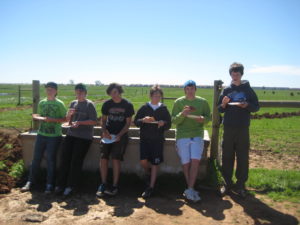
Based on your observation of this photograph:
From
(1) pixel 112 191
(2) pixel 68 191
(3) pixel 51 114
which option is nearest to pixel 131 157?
(1) pixel 112 191

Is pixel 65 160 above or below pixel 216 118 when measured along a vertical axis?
below

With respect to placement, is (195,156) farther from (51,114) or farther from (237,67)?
(51,114)

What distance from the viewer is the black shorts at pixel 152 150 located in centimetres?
466

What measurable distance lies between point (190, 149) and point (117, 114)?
4.36 ft

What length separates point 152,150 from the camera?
15.4ft

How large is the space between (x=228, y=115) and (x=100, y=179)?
2.47m

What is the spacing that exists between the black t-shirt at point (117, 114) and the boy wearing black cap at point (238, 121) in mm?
1544

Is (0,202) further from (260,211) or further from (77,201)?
(260,211)

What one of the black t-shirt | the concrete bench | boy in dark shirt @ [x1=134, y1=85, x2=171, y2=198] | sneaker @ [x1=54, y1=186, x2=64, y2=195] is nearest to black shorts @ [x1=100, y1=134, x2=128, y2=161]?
the black t-shirt

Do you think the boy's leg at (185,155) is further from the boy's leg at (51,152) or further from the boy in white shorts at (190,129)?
the boy's leg at (51,152)

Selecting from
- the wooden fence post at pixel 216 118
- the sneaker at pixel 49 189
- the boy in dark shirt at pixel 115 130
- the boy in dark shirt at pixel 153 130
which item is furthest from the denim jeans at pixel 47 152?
the wooden fence post at pixel 216 118

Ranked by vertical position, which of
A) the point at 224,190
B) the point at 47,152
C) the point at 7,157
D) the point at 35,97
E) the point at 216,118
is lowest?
the point at 224,190

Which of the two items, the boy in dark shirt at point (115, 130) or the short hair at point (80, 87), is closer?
the boy in dark shirt at point (115, 130)

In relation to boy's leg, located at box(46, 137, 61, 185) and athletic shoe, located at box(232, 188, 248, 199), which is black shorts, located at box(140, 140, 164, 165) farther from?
boy's leg, located at box(46, 137, 61, 185)
